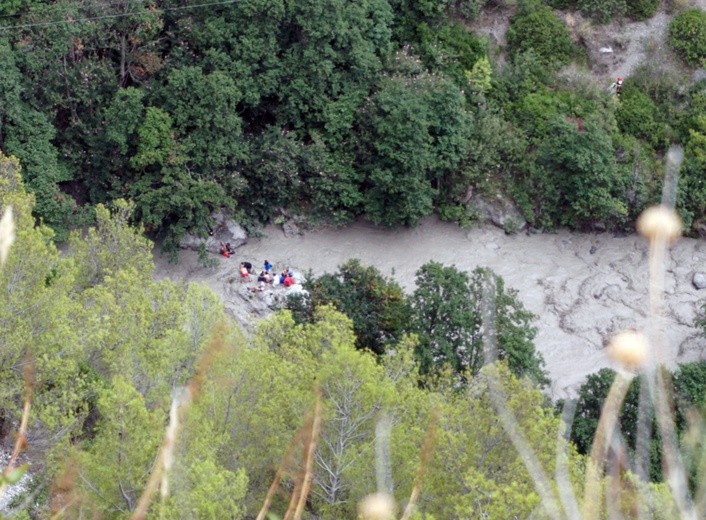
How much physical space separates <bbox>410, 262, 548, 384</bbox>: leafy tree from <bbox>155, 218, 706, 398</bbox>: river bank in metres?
4.51

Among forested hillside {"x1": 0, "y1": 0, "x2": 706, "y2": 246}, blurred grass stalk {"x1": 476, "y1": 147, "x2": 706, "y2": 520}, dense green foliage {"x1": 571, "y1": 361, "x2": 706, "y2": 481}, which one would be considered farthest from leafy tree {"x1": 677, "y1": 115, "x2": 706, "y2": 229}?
dense green foliage {"x1": 571, "y1": 361, "x2": 706, "y2": 481}

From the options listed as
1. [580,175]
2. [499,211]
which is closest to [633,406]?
[580,175]

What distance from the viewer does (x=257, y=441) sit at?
56.0 ft

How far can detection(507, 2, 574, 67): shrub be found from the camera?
33.2m

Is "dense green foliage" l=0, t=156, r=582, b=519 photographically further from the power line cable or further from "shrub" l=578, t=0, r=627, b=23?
"shrub" l=578, t=0, r=627, b=23

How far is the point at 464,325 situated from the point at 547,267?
7738 mm

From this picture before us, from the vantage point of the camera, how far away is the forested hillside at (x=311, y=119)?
28.5 meters

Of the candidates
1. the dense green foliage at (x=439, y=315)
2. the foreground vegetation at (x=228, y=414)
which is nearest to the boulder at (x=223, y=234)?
the dense green foliage at (x=439, y=315)

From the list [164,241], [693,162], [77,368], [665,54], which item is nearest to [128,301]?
[77,368]

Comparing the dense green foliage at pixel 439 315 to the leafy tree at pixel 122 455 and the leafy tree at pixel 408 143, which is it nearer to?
the leafy tree at pixel 408 143

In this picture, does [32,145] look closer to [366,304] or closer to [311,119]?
[311,119]

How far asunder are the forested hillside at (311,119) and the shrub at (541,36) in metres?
0.48

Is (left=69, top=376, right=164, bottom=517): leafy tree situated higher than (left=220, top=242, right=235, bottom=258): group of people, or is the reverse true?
(left=69, top=376, right=164, bottom=517): leafy tree

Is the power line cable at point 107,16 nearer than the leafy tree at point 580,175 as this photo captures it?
Yes
